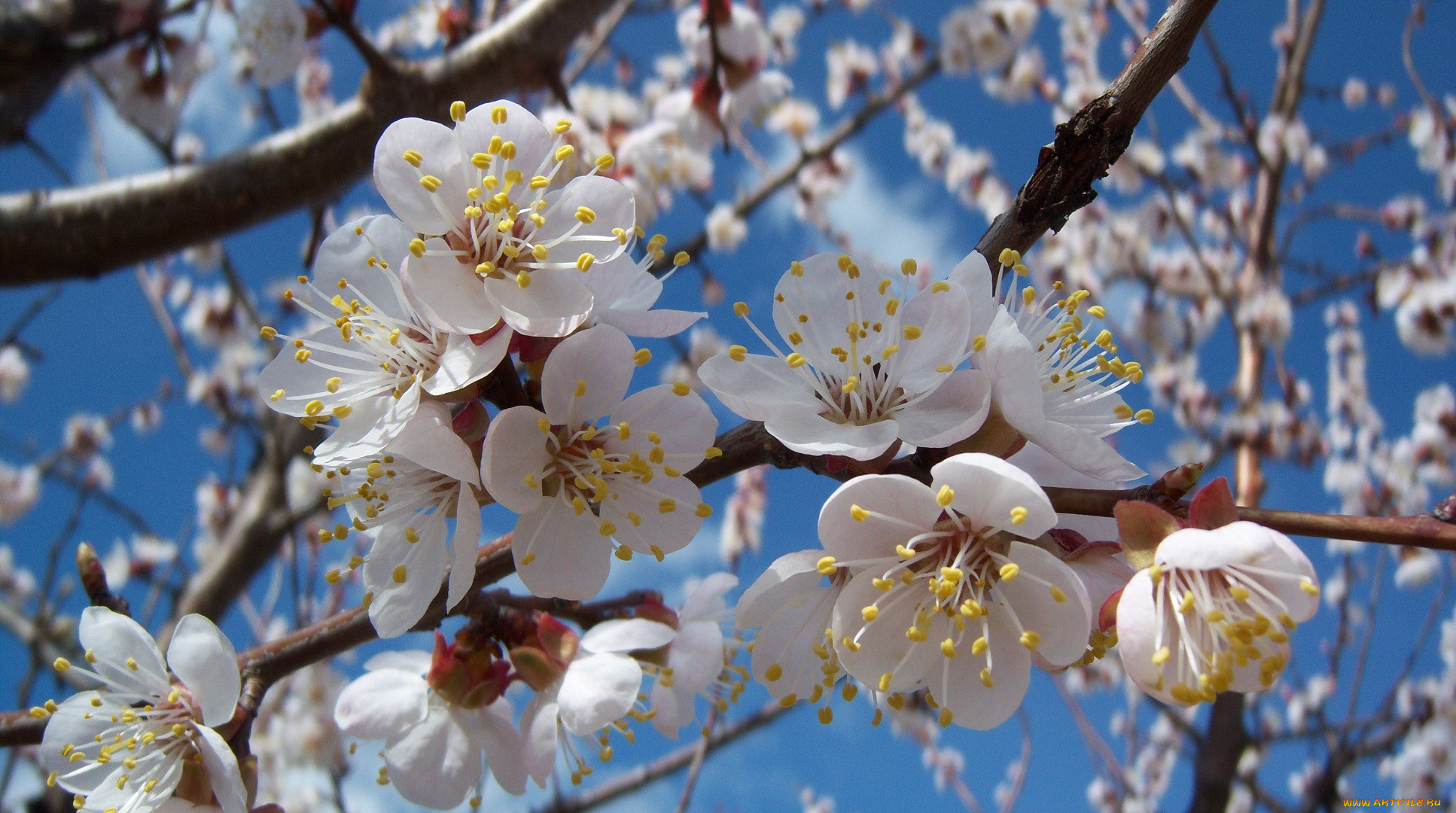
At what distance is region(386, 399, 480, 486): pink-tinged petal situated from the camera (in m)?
0.87

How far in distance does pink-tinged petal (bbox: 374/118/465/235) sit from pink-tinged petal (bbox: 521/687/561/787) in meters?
0.68

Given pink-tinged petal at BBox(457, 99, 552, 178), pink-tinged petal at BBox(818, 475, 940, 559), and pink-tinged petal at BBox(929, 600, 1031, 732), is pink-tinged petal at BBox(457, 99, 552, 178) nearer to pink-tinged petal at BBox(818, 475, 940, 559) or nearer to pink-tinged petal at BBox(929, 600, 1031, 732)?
pink-tinged petal at BBox(818, 475, 940, 559)

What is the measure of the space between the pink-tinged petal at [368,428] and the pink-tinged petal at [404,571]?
14 centimetres

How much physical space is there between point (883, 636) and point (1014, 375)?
0.30m

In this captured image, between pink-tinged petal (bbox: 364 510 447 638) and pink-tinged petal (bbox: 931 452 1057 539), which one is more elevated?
pink-tinged petal (bbox: 931 452 1057 539)

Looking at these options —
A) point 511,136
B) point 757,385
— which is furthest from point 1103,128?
point 511,136

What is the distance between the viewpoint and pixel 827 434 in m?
0.89

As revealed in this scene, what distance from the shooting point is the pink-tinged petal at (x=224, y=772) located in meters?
0.99

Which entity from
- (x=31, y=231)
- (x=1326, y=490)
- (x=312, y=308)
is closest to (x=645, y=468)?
(x=312, y=308)

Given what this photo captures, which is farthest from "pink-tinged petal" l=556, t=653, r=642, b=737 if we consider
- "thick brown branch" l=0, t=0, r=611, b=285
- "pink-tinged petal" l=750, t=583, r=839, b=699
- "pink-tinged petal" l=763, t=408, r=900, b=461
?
"thick brown branch" l=0, t=0, r=611, b=285

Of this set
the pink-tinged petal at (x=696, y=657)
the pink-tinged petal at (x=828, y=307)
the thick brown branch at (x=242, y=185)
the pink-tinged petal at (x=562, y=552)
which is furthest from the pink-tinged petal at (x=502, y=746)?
the thick brown branch at (x=242, y=185)

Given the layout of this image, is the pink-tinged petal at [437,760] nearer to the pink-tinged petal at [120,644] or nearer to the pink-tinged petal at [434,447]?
the pink-tinged petal at [120,644]

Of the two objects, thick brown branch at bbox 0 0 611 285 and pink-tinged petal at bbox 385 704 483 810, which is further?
thick brown branch at bbox 0 0 611 285

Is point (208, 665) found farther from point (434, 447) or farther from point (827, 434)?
point (827, 434)
